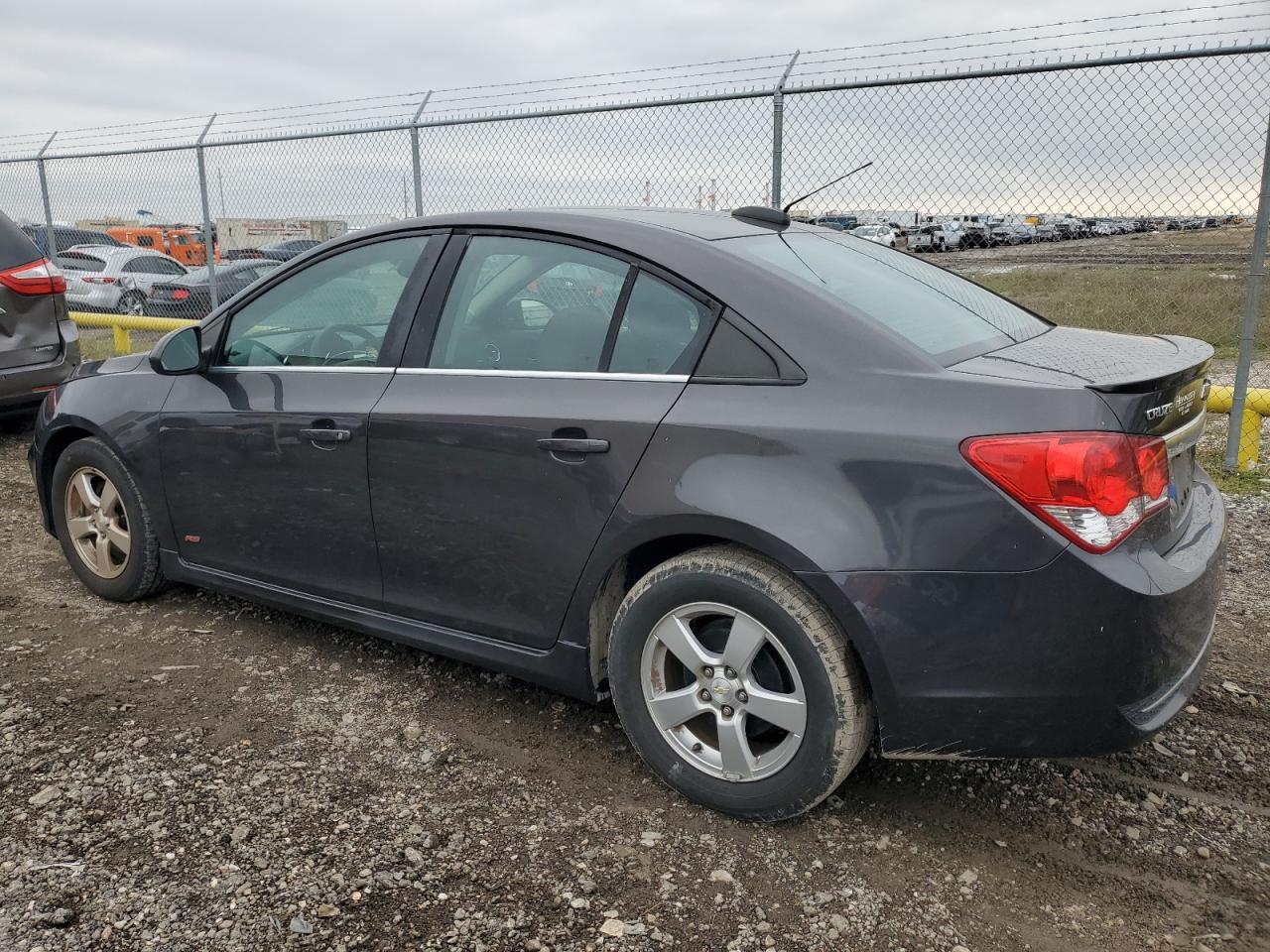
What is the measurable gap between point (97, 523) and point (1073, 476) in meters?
3.67

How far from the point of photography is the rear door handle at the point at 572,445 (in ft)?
8.86

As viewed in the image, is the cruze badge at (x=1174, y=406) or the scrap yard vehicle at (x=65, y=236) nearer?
the cruze badge at (x=1174, y=406)

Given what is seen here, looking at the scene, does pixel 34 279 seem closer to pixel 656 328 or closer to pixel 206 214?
pixel 206 214

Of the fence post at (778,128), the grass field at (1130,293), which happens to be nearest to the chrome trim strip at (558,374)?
the fence post at (778,128)

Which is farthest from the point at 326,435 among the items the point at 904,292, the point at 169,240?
the point at 169,240

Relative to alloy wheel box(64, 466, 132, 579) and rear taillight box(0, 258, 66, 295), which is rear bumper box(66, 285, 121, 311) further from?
alloy wheel box(64, 466, 132, 579)

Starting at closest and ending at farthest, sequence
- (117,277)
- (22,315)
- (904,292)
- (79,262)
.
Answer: (904,292) → (22,315) → (79,262) → (117,277)

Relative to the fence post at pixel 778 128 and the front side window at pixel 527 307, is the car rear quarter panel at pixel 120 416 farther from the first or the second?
the fence post at pixel 778 128

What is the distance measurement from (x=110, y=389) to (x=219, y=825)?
2.07 m

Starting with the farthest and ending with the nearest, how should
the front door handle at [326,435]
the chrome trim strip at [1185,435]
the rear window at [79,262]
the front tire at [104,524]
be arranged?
the rear window at [79,262], the front tire at [104,524], the front door handle at [326,435], the chrome trim strip at [1185,435]

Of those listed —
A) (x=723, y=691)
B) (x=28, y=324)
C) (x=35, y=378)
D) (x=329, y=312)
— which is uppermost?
(x=329, y=312)

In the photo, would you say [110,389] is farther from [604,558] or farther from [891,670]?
[891,670]

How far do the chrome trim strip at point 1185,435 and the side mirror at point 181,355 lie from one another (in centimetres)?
310

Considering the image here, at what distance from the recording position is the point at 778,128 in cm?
616
